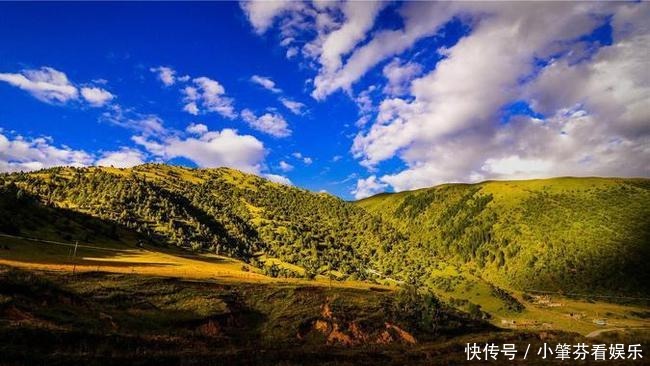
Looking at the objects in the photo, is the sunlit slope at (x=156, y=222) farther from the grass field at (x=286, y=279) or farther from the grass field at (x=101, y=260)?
the grass field at (x=286, y=279)

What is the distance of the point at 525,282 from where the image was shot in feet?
590

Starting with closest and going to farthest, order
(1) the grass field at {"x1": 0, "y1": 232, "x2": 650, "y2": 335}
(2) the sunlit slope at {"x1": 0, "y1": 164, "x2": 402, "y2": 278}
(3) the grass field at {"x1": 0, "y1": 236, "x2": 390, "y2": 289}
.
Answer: (3) the grass field at {"x1": 0, "y1": 236, "x2": 390, "y2": 289}, (1) the grass field at {"x1": 0, "y1": 232, "x2": 650, "y2": 335}, (2) the sunlit slope at {"x1": 0, "y1": 164, "x2": 402, "y2": 278}

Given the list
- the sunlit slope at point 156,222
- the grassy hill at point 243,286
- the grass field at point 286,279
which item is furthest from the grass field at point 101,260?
the sunlit slope at point 156,222

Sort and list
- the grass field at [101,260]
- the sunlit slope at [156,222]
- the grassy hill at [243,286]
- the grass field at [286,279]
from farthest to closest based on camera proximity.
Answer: the sunlit slope at [156,222], the grass field at [286,279], the grass field at [101,260], the grassy hill at [243,286]

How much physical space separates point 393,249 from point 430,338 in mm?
130592

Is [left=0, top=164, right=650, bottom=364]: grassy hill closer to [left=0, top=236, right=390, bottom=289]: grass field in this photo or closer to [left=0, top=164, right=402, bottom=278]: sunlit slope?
[left=0, top=236, right=390, bottom=289]: grass field

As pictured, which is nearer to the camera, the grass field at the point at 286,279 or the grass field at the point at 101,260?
the grass field at the point at 101,260

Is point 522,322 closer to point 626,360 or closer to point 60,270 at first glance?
point 626,360

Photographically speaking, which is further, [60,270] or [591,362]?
[60,270]

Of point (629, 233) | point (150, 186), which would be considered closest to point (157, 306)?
point (150, 186)

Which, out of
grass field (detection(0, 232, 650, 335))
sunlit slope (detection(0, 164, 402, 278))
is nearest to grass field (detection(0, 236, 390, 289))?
grass field (detection(0, 232, 650, 335))

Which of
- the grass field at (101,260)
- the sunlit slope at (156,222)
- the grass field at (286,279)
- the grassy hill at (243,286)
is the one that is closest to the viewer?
the grassy hill at (243,286)

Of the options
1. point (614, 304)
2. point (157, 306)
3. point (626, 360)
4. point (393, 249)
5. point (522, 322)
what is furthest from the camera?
point (393, 249)

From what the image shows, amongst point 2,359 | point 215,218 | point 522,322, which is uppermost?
point 215,218
